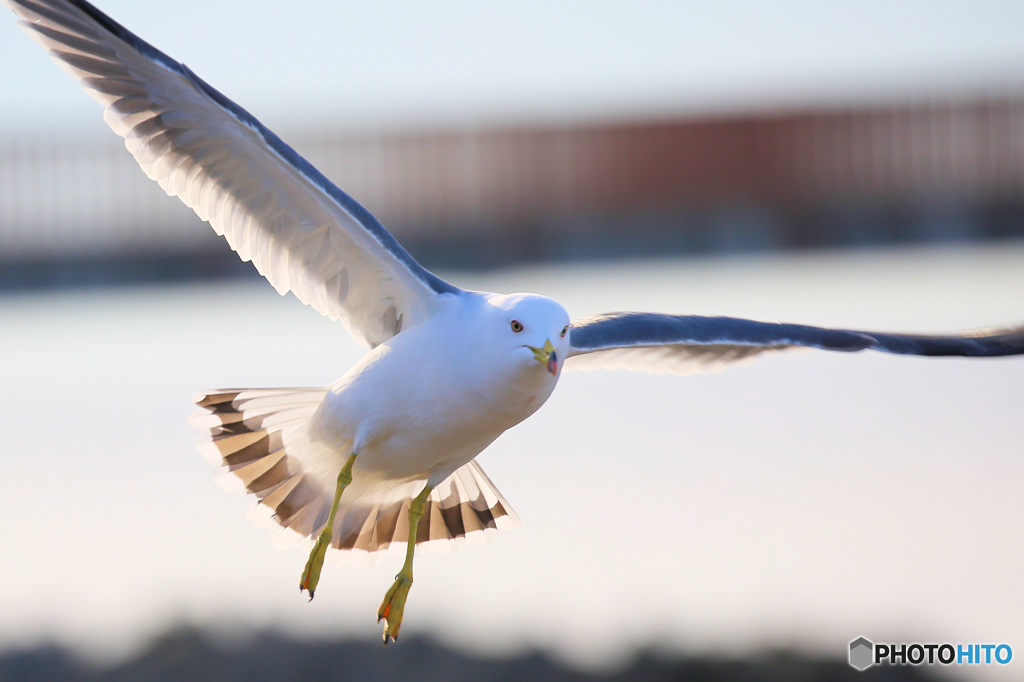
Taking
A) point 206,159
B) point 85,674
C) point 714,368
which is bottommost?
point 85,674

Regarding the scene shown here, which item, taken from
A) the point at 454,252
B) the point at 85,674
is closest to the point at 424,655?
the point at 85,674

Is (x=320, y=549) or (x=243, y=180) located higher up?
(x=243, y=180)

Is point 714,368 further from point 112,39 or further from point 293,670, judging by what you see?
point 293,670

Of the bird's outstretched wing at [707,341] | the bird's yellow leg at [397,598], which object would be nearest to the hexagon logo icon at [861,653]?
the bird's outstretched wing at [707,341]

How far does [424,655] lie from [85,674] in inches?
295

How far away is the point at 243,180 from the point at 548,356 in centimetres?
218

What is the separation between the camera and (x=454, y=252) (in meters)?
14.0

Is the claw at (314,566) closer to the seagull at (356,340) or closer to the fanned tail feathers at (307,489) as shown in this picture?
the seagull at (356,340)

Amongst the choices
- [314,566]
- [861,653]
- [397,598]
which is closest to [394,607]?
[397,598]

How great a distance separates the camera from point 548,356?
595cm

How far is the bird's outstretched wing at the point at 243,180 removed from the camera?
657cm

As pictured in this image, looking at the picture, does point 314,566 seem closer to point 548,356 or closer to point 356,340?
point 356,340

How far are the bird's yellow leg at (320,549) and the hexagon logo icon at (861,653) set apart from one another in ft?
27.8

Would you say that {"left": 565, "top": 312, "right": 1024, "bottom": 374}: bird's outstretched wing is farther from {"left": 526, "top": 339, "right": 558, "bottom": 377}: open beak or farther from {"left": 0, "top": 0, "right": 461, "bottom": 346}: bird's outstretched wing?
{"left": 0, "top": 0, "right": 461, "bottom": 346}: bird's outstretched wing
